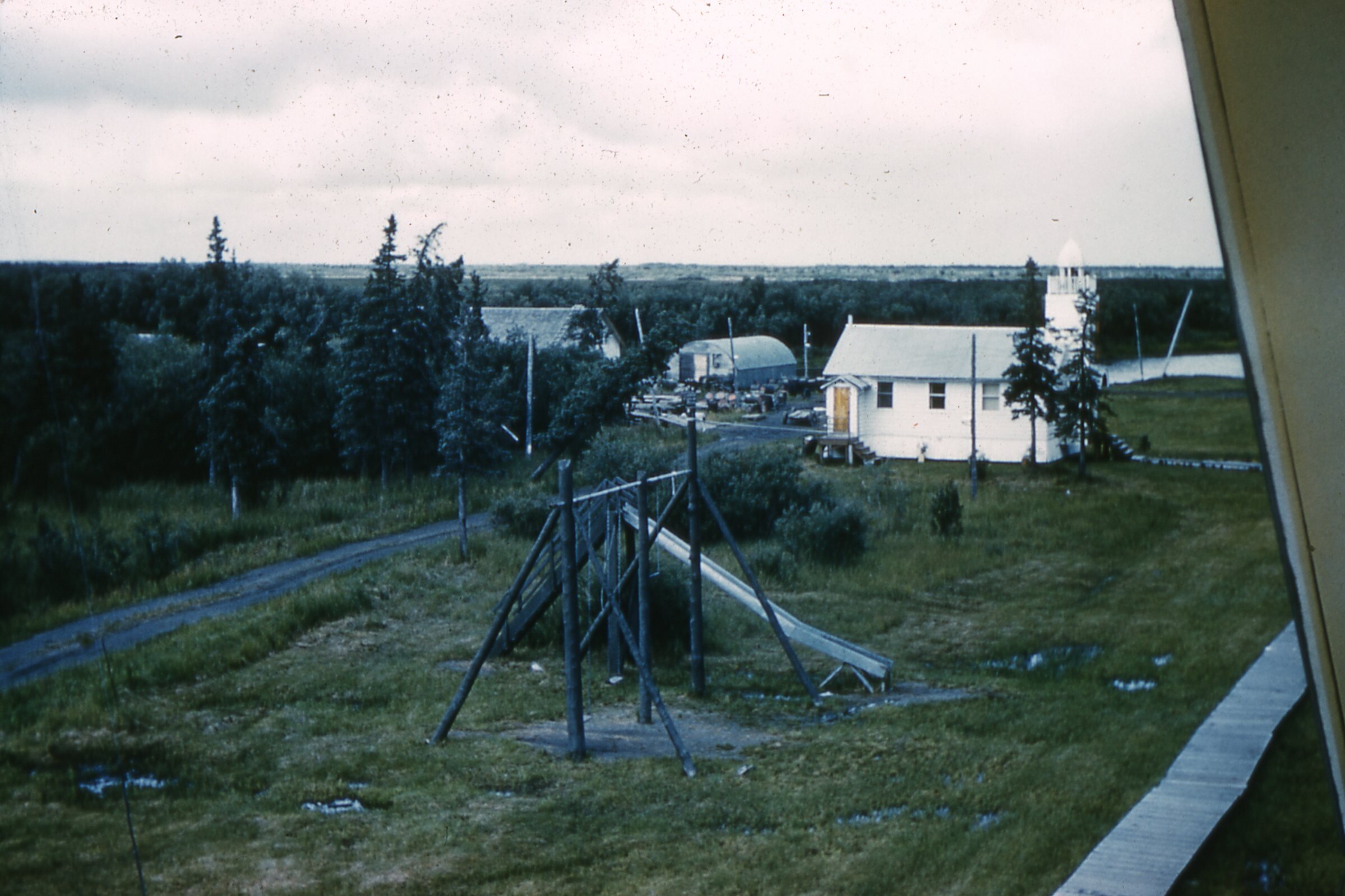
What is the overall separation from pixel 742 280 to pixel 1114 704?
1.37 meters

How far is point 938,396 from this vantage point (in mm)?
3041

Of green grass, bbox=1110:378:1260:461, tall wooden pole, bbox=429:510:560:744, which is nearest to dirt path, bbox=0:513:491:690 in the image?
tall wooden pole, bbox=429:510:560:744

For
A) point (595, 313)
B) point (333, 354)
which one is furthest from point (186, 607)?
point (595, 313)

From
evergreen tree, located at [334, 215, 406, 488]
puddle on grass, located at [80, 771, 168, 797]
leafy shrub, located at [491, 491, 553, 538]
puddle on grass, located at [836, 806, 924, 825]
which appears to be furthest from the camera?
leafy shrub, located at [491, 491, 553, 538]

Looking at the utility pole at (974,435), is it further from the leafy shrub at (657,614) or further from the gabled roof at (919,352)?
the leafy shrub at (657,614)

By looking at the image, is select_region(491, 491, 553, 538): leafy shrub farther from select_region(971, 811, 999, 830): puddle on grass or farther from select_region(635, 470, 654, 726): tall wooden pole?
select_region(971, 811, 999, 830): puddle on grass

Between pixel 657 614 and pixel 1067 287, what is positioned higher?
pixel 1067 287

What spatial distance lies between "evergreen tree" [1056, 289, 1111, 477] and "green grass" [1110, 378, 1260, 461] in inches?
1.9

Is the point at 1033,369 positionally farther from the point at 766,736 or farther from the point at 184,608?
the point at 184,608

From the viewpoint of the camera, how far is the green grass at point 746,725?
1.82 meters

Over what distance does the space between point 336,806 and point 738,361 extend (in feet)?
5.25

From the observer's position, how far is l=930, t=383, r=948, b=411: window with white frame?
3.02 m

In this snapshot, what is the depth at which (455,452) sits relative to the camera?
250 centimetres

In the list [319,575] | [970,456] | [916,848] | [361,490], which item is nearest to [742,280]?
[970,456]
